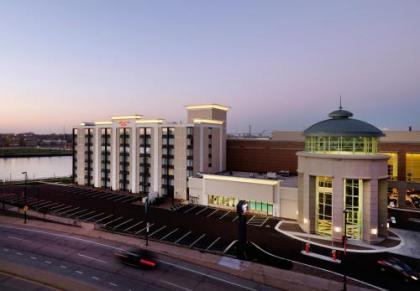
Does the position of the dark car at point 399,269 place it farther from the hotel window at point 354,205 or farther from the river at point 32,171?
the river at point 32,171

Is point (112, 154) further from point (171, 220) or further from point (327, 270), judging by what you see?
point (327, 270)

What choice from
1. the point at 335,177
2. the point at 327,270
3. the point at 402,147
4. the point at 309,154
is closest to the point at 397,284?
the point at 327,270

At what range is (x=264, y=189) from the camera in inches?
1966

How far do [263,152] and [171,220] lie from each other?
3337 cm

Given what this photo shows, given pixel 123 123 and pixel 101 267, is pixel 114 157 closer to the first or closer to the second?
pixel 123 123

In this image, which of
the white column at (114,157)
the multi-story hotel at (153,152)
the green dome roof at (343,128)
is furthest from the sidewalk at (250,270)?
the white column at (114,157)

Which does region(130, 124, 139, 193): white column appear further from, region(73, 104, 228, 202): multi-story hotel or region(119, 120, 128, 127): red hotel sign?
region(119, 120, 128, 127): red hotel sign

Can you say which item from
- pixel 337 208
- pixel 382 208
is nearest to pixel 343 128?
pixel 337 208

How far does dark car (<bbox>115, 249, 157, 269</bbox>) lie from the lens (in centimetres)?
2873

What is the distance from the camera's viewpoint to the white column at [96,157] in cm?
7700

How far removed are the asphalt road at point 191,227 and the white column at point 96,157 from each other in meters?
8.86

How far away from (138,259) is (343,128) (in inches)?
1267

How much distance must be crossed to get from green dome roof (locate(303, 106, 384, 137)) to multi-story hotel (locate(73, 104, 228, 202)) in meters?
28.9

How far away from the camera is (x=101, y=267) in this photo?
2852cm
